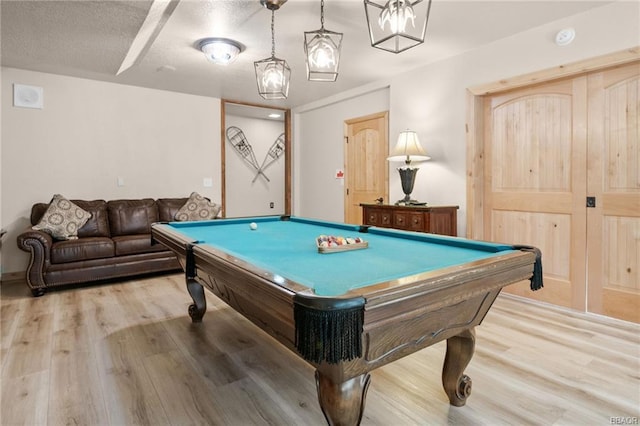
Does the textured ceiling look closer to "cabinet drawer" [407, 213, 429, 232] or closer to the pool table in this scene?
"cabinet drawer" [407, 213, 429, 232]

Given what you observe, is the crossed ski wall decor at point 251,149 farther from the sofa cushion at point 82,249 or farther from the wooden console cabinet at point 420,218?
the wooden console cabinet at point 420,218

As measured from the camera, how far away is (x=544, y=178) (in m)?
3.14

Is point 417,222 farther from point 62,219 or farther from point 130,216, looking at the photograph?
point 62,219

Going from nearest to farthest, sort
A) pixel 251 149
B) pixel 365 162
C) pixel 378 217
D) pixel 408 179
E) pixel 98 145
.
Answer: pixel 408 179
pixel 378 217
pixel 98 145
pixel 365 162
pixel 251 149

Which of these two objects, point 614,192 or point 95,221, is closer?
point 614,192

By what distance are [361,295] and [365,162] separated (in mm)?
4120

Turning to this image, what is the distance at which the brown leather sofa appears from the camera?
3.47 m

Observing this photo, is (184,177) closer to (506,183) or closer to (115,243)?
(115,243)

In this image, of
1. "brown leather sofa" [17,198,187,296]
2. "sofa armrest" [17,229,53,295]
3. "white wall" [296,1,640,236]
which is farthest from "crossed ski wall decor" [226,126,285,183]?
"sofa armrest" [17,229,53,295]

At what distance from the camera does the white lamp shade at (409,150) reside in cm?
363

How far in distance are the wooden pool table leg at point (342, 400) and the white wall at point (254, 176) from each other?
19.9 feet

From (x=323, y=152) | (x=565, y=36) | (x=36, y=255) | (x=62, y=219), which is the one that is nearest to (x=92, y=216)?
(x=62, y=219)

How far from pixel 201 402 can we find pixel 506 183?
10.4 ft

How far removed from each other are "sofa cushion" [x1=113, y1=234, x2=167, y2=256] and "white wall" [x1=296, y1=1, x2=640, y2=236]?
2.66 m
